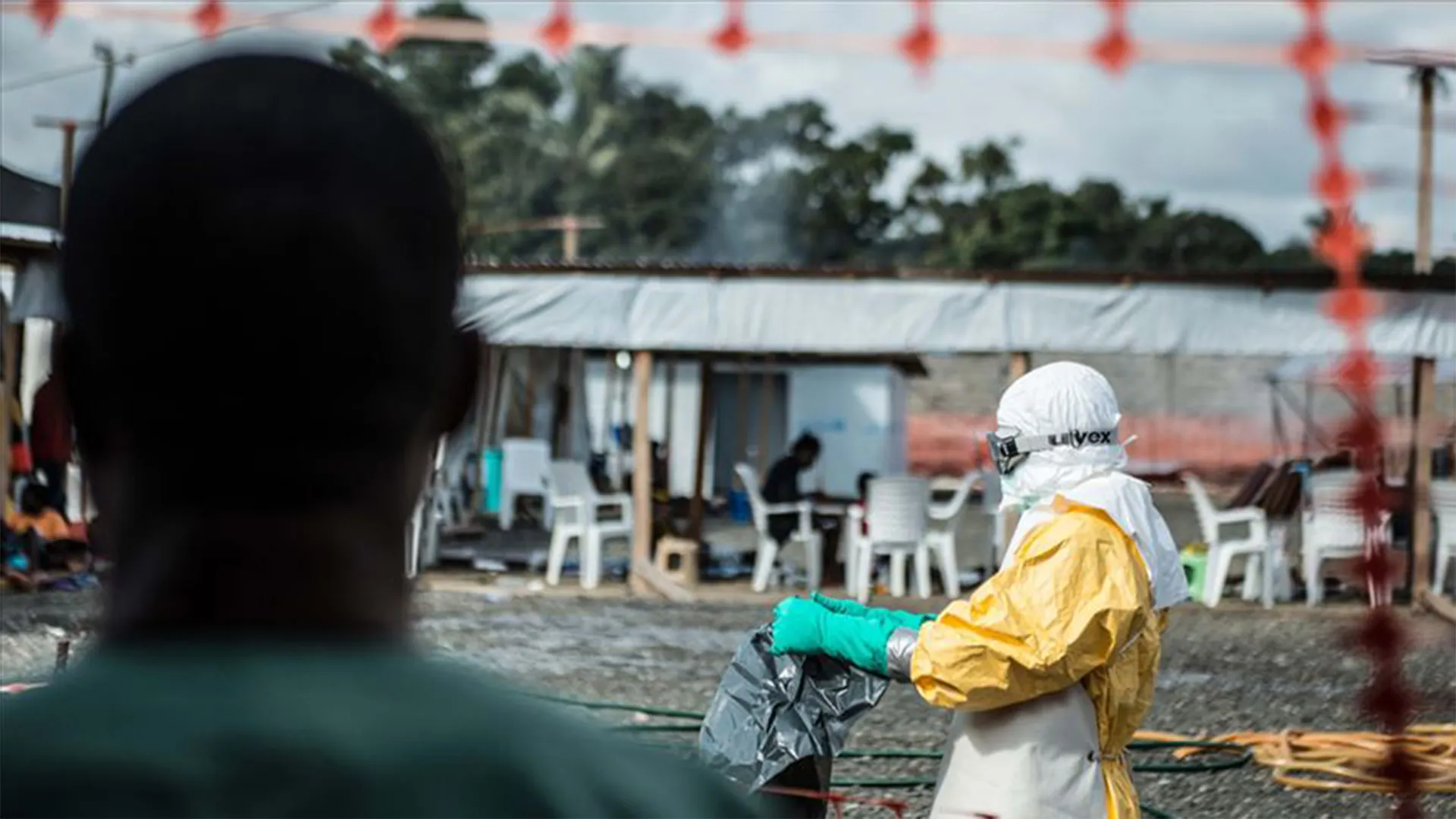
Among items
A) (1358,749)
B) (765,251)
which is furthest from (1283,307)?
(765,251)

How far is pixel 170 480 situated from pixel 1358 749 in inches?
318

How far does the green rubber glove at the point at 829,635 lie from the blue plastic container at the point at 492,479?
60.1 ft

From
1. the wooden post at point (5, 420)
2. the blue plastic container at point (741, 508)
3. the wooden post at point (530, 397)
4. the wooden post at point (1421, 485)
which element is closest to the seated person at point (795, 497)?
the wooden post at point (1421, 485)

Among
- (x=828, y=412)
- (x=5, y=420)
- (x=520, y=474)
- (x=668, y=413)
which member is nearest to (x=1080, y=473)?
(x=5, y=420)

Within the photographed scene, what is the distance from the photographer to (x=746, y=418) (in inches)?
1065

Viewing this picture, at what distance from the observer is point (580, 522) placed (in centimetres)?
1526

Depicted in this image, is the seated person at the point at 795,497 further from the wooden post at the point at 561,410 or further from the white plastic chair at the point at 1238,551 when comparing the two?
the wooden post at the point at 561,410

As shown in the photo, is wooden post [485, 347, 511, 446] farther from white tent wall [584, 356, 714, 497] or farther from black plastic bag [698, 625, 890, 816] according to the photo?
black plastic bag [698, 625, 890, 816]

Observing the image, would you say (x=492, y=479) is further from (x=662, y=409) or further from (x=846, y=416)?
(x=846, y=416)

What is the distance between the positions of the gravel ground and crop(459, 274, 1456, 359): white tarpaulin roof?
194 cm

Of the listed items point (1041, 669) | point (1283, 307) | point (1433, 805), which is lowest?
point (1433, 805)

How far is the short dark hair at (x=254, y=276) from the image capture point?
995 mm

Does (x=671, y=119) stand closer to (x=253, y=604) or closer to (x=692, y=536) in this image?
(x=692, y=536)

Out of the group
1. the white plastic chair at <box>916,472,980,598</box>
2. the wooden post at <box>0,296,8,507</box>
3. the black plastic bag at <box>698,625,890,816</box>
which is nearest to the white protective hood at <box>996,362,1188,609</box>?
the black plastic bag at <box>698,625,890,816</box>
